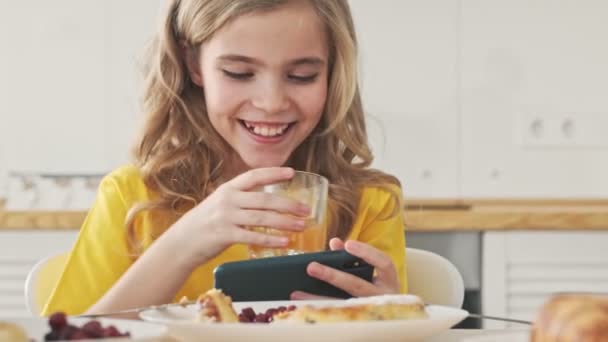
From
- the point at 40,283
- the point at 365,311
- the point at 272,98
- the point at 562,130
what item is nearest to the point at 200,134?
the point at 272,98

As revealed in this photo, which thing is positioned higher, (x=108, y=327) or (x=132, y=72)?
(x=132, y=72)

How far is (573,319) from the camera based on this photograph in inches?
22.0

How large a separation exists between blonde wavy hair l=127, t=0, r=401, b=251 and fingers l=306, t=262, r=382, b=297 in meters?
0.63

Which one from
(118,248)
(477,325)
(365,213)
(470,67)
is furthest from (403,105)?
(477,325)

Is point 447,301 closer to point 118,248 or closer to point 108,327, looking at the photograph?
point 118,248

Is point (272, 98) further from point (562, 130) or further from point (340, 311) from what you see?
point (562, 130)

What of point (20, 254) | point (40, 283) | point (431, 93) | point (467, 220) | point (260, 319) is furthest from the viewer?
point (431, 93)

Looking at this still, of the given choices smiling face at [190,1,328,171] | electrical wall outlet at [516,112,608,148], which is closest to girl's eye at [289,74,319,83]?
smiling face at [190,1,328,171]

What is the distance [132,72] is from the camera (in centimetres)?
338

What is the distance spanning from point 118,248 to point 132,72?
1.83 metres

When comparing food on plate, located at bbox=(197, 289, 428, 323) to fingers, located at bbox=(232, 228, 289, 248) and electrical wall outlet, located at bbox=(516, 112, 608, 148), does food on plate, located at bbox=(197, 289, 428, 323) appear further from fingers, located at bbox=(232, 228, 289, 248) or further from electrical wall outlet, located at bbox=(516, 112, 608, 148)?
electrical wall outlet, located at bbox=(516, 112, 608, 148)

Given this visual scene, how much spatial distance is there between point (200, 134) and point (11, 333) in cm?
118

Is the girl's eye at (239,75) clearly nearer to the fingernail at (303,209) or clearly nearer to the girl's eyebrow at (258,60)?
the girl's eyebrow at (258,60)

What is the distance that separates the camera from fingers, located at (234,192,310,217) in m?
1.18
